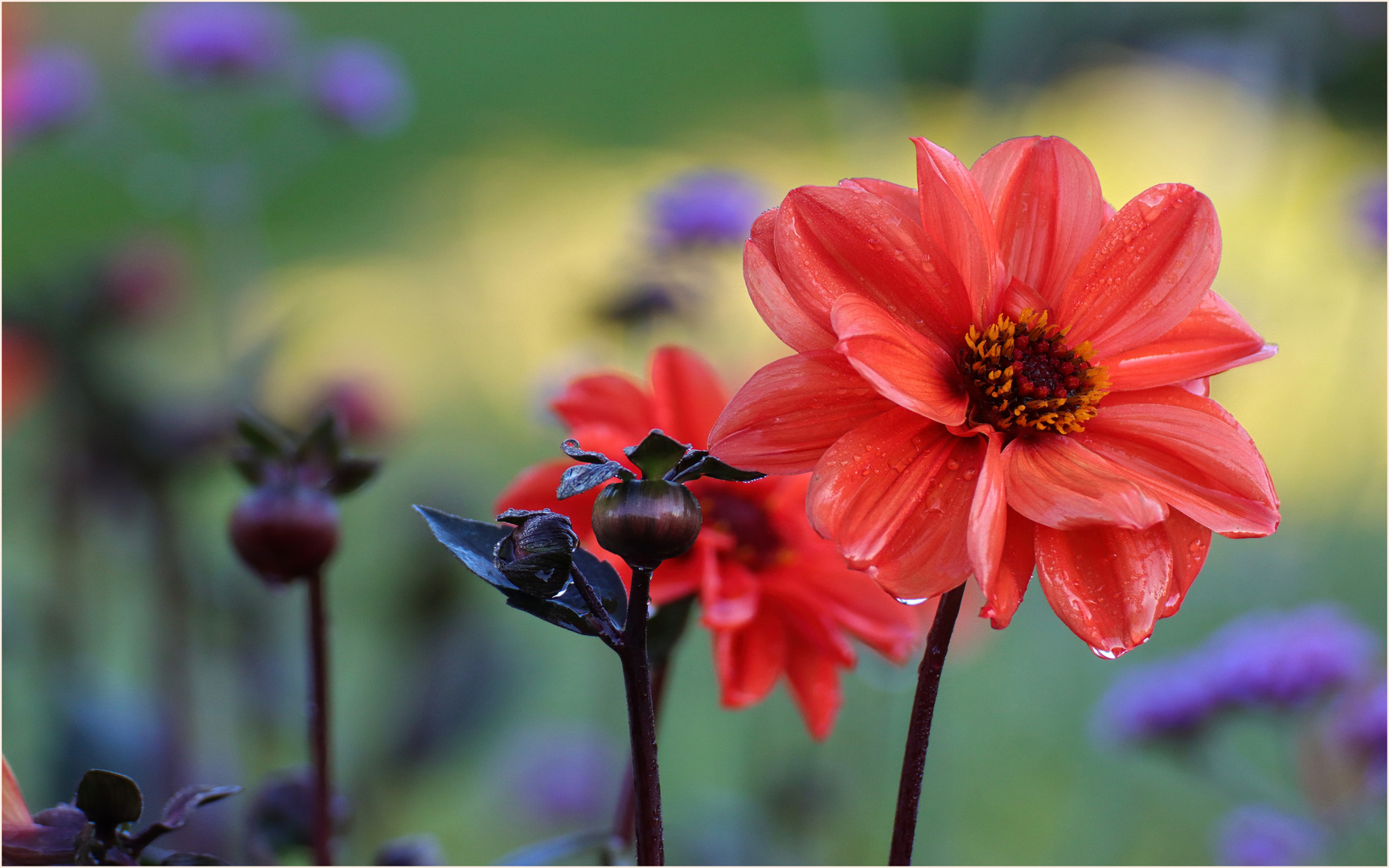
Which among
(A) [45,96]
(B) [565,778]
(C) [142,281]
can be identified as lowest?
(B) [565,778]

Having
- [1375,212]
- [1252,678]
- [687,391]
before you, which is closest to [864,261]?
[687,391]

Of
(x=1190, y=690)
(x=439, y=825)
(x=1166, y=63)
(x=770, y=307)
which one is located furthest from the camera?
(x=1166, y=63)

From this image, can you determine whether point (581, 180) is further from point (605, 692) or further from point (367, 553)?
point (605, 692)

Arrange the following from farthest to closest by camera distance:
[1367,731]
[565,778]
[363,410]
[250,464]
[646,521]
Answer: [565,778], [363,410], [1367,731], [250,464], [646,521]

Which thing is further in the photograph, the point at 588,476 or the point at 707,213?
the point at 707,213

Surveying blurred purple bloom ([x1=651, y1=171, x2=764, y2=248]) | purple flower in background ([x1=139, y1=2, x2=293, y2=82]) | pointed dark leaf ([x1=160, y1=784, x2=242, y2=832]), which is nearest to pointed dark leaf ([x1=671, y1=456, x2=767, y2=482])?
pointed dark leaf ([x1=160, y1=784, x2=242, y2=832])

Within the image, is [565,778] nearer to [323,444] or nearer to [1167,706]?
[1167,706]

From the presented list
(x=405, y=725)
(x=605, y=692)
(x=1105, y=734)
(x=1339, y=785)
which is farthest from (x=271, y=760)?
(x=1339, y=785)

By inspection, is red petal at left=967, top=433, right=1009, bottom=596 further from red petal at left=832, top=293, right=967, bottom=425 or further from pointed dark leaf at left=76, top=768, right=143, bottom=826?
pointed dark leaf at left=76, top=768, right=143, bottom=826
